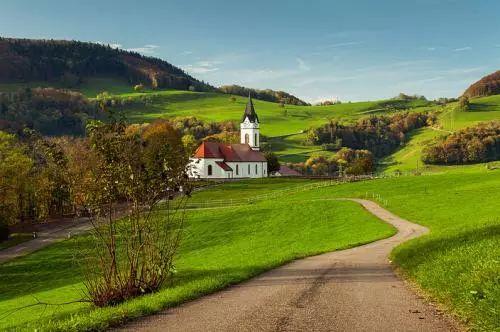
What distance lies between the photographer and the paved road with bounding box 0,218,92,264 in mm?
52925

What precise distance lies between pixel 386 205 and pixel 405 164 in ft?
373

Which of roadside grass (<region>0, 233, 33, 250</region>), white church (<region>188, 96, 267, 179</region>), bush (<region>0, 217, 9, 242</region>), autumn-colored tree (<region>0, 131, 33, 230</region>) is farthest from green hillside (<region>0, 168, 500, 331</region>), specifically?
white church (<region>188, 96, 267, 179</region>)

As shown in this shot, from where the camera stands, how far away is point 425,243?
21.8 meters

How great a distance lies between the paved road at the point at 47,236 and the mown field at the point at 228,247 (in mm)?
2589

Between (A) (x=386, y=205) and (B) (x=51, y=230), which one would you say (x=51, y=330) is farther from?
(B) (x=51, y=230)

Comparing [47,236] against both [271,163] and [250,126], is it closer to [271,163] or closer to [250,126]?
[271,163]

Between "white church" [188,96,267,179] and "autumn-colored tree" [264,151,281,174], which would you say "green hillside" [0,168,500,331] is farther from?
"autumn-colored tree" [264,151,281,174]

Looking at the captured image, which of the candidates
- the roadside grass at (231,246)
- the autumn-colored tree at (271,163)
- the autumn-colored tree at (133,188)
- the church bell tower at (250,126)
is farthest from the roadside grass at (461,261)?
the church bell tower at (250,126)

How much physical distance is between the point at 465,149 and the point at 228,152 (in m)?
78.1

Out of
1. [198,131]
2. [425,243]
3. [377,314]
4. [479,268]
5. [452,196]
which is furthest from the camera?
[198,131]

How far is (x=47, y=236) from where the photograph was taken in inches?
2432

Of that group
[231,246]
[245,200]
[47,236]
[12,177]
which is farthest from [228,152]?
[231,246]

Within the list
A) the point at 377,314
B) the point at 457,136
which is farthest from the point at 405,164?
the point at 377,314

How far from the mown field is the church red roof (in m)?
58.1
